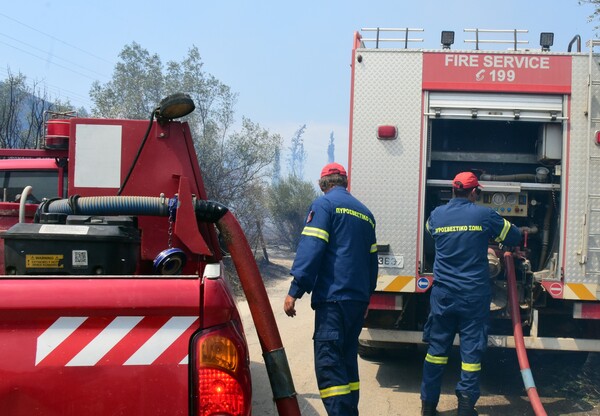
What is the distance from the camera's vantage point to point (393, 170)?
237 inches

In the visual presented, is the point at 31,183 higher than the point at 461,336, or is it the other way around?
the point at 31,183

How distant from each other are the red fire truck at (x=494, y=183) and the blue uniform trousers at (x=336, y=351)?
1.41 metres

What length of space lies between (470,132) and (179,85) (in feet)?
52.0

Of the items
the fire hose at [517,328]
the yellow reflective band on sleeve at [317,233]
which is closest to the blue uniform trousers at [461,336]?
the fire hose at [517,328]

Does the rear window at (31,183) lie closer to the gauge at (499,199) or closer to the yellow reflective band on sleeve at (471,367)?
the yellow reflective band on sleeve at (471,367)

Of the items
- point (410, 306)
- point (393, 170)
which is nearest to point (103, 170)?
point (393, 170)

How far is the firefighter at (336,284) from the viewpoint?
439cm

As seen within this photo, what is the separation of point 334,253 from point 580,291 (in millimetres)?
2601

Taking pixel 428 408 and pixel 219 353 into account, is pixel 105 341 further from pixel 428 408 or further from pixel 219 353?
pixel 428 408

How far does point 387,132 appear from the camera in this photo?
19.6ft

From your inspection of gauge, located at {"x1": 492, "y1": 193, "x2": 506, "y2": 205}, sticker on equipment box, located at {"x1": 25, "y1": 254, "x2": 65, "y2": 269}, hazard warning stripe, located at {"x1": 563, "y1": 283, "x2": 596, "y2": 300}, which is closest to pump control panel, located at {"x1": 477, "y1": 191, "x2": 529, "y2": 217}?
gauge, located at {"x1": 492, "y1": 193, "x2": 506, "y2": 205}

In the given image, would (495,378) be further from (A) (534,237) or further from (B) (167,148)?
(B) (167,148)

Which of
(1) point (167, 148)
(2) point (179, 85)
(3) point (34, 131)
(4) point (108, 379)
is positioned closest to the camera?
(4) point (108, 379)

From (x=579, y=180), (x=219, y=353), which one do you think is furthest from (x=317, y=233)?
(x=579, y=180)
